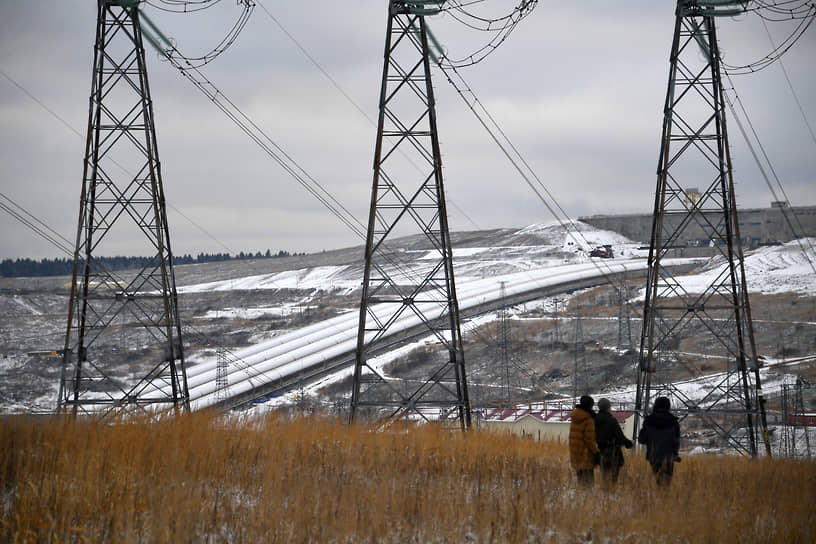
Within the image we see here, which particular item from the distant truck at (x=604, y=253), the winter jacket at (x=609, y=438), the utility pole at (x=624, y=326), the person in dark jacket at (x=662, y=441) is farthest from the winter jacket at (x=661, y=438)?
the distant truck at (x=604, y=253)

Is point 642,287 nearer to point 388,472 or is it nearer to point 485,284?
point 485,284

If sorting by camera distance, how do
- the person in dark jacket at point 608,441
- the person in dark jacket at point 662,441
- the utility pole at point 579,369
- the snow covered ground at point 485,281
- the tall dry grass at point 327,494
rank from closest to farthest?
1. the tall dry grass at point 327,494
2. the person in dark jacket at point 608,441
3. the person in dark jacket at point 662,441
4. the utility pole at point 579,369
5. the snow covered ground at point 485,281

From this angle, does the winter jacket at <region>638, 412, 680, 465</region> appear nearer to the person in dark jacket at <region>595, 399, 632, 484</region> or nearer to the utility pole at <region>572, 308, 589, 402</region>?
the person in dark jacket at <region>595, 399, 632, 484</region>

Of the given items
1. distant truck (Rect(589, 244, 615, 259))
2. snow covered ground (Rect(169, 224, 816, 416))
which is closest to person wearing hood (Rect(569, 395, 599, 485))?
snow covered ground (Rect(169, 224, 816, 416))

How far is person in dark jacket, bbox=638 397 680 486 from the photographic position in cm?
1137

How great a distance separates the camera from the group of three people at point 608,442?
438 inches

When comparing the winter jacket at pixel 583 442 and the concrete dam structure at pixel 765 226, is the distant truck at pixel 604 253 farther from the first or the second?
the winter jacket at pixel 583 442

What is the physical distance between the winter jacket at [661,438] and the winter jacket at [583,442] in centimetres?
78

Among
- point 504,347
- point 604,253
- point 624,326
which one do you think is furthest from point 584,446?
point 604,253

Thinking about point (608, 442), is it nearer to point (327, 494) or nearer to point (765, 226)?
point (327, 494)

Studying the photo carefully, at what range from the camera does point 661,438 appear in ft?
37.4

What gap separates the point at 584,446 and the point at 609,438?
432 millimetres

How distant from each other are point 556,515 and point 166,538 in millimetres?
4263

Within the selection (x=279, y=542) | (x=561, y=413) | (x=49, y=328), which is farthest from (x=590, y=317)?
(x=279, y=542)
